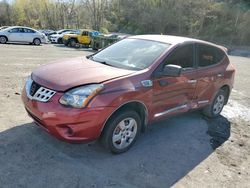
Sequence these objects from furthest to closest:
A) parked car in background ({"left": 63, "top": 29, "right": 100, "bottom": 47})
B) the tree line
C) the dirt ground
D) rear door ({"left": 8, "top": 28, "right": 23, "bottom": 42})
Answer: the tree line
parked car in background ({"left": 63, "top": 29, "right": 100, "bottom": 47})
rear door ({"left": 8, "top": 28, "right": 23, "bottom": 42})
the dirt ground

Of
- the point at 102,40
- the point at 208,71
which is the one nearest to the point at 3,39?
the point at 102,40

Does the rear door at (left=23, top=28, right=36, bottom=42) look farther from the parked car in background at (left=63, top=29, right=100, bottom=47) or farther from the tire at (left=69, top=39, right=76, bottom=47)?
the tire at (left=69, top=39, right=76, bottom=47)

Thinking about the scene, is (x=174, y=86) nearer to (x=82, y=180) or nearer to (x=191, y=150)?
(x=191, y=150)

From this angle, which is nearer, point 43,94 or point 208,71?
point 43,94

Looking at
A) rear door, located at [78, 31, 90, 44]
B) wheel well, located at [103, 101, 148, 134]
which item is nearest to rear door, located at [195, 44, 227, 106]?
wheel well, located at [103, 101, 148, 134]

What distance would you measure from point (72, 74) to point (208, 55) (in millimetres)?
2895

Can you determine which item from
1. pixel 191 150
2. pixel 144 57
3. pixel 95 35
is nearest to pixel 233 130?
pixel 191 150

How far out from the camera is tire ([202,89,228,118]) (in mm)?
5827

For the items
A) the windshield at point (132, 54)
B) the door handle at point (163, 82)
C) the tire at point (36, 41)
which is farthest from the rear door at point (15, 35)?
the door handle at point (163, 82)

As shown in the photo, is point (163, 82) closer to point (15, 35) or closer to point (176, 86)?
point (176, 86)

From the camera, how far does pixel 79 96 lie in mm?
3459

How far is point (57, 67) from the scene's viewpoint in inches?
165

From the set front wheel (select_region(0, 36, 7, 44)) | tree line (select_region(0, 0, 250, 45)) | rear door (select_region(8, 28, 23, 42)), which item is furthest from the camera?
tree line (select_region(0, 0, 250, 45))

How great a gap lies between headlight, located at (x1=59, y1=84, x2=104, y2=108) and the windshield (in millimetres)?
924
